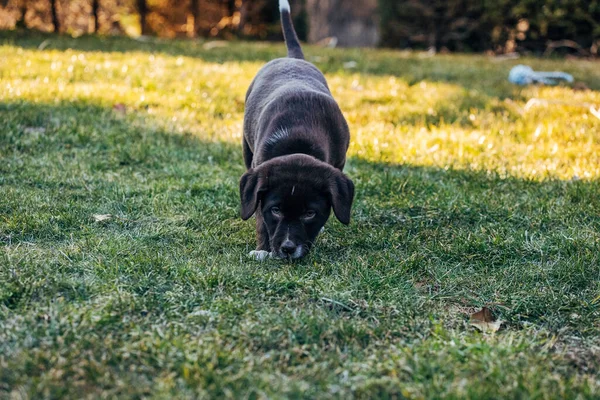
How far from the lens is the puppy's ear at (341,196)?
3623 millimetres

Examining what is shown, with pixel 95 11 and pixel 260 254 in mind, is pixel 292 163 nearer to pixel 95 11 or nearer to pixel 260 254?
pixel 260 254

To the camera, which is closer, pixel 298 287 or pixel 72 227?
pixel 298 287

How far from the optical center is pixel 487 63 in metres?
11.8

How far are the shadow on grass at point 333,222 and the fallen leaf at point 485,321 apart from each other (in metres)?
0.14

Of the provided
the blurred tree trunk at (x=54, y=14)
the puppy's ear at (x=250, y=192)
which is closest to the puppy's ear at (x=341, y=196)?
the puppy's ear at (x=250, y=192)

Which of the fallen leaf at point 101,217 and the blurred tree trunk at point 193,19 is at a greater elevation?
the fallen leaf at point 101,217

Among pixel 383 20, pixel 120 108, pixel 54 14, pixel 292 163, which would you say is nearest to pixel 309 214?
pixel 292 163

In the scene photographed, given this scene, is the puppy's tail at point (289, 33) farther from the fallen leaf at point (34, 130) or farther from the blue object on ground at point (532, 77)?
the blue object on ground at point (532, 77)

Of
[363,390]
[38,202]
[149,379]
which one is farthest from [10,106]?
[363,390]

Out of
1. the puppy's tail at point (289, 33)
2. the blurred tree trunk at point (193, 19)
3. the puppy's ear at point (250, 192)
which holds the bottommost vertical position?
the blurred tree trunk at point (193, 19)

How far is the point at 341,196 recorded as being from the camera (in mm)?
3654

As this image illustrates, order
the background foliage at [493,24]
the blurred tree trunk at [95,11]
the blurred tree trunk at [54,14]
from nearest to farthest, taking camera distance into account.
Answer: the background foliage at [493,24] < the blurred tree trunk at [54,14] < the blurred tree trunk at [95,11]

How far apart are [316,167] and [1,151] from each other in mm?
2871

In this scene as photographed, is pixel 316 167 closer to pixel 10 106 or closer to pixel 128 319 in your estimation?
pixel 128 319
